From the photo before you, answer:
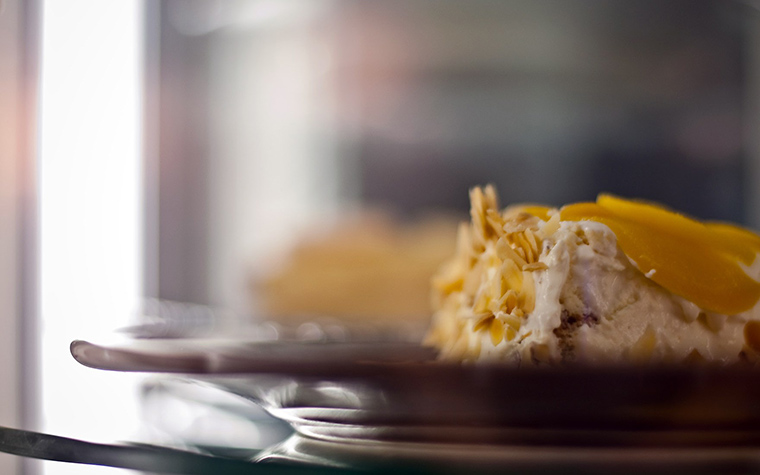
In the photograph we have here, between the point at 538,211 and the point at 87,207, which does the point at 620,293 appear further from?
the point at 87,207

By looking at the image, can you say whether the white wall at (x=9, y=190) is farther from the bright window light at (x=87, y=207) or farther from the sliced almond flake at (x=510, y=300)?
the sliced almond flake at (x=510, y=300)

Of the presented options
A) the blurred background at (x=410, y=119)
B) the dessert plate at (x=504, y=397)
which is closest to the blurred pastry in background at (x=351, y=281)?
the blurred background at (x=410, y=119)

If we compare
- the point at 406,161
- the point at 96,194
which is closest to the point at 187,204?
the point at 406,161

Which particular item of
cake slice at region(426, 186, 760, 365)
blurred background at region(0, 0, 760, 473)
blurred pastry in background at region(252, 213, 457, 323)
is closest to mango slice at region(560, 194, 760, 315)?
cake slice at region(426, 186, 760, 365)

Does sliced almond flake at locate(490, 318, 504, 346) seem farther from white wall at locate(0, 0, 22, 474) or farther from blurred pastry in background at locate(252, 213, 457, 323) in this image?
blurred pastry in background at locate(252, 213, 457, 323)

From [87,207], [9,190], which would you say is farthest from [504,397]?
[87,207]
